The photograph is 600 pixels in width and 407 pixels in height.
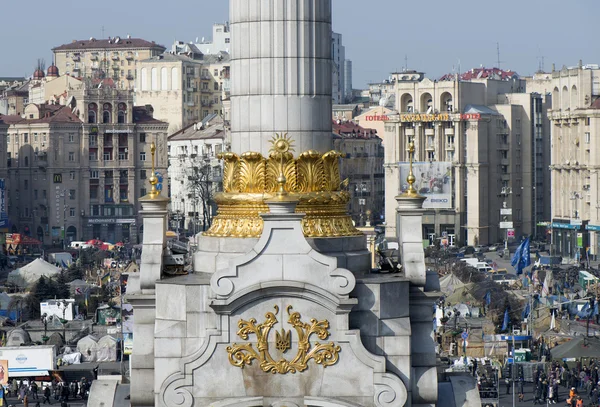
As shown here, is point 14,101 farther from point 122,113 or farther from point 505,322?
point 505,322

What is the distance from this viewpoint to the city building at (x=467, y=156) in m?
126

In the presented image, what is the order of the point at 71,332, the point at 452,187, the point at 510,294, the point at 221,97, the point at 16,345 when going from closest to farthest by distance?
the point at 16,345
the point at 71,332
the point at 510,294
the point at 452,187
the point at 221,97

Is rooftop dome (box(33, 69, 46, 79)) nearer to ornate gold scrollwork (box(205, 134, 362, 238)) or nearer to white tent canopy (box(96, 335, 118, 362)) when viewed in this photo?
white tent canopy (box(96, 335, 118, 362))

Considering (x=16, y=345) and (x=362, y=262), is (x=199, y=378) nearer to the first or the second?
(x=362, y=262)

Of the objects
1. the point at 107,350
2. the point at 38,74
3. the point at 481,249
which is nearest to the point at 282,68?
the point at 107,350

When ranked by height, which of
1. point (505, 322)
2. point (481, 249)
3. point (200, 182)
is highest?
point (200, 182)

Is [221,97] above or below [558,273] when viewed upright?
above

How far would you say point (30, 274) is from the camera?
80.6 metres

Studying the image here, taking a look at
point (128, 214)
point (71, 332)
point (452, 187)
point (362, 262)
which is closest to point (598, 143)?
point (452, 187)

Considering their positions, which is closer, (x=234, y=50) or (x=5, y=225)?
(x=234, y=50)

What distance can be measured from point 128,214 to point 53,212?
577cm

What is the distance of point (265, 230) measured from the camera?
2197 cm

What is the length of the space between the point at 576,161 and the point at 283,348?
9478 centimetres

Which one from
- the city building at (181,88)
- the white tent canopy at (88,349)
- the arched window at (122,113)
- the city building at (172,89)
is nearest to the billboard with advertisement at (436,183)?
the arched window at (122,113)
